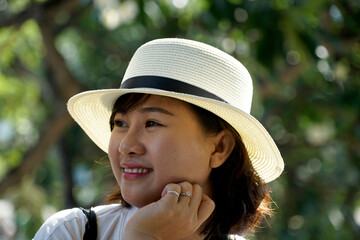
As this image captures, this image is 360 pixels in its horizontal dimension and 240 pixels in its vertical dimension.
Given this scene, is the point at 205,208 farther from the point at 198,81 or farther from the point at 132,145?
the point at 198,81

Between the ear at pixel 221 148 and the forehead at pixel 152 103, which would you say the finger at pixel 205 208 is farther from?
the forehead at pixel 152 103

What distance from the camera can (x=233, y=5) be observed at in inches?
180

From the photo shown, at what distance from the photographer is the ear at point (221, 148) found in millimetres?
2602

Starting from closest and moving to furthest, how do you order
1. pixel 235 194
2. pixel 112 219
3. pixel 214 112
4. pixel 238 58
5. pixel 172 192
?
pixel 172 192 < pixel 214 112 < pixel 112 219 < pixel 235 194 < pixel 238 58

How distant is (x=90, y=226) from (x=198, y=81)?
703 millimetres

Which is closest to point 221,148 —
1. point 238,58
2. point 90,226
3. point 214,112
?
point 214,112

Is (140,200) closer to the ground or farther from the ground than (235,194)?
farther from the ground

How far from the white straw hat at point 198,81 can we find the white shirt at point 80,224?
0.46 meters

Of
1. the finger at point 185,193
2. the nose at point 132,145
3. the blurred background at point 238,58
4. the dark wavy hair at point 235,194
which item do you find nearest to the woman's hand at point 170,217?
the finger at point 185,193

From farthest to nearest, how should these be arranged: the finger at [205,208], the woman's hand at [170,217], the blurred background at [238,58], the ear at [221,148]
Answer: the blurred background at [238,58] → the ear at [221,148] → the finger at [205,208] → the woman's hand at [170,217]

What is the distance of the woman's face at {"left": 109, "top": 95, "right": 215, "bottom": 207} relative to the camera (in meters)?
2.37

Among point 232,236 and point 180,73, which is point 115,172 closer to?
point 180,73

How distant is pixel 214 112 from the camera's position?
248cm

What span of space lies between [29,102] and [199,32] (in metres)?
2.55
